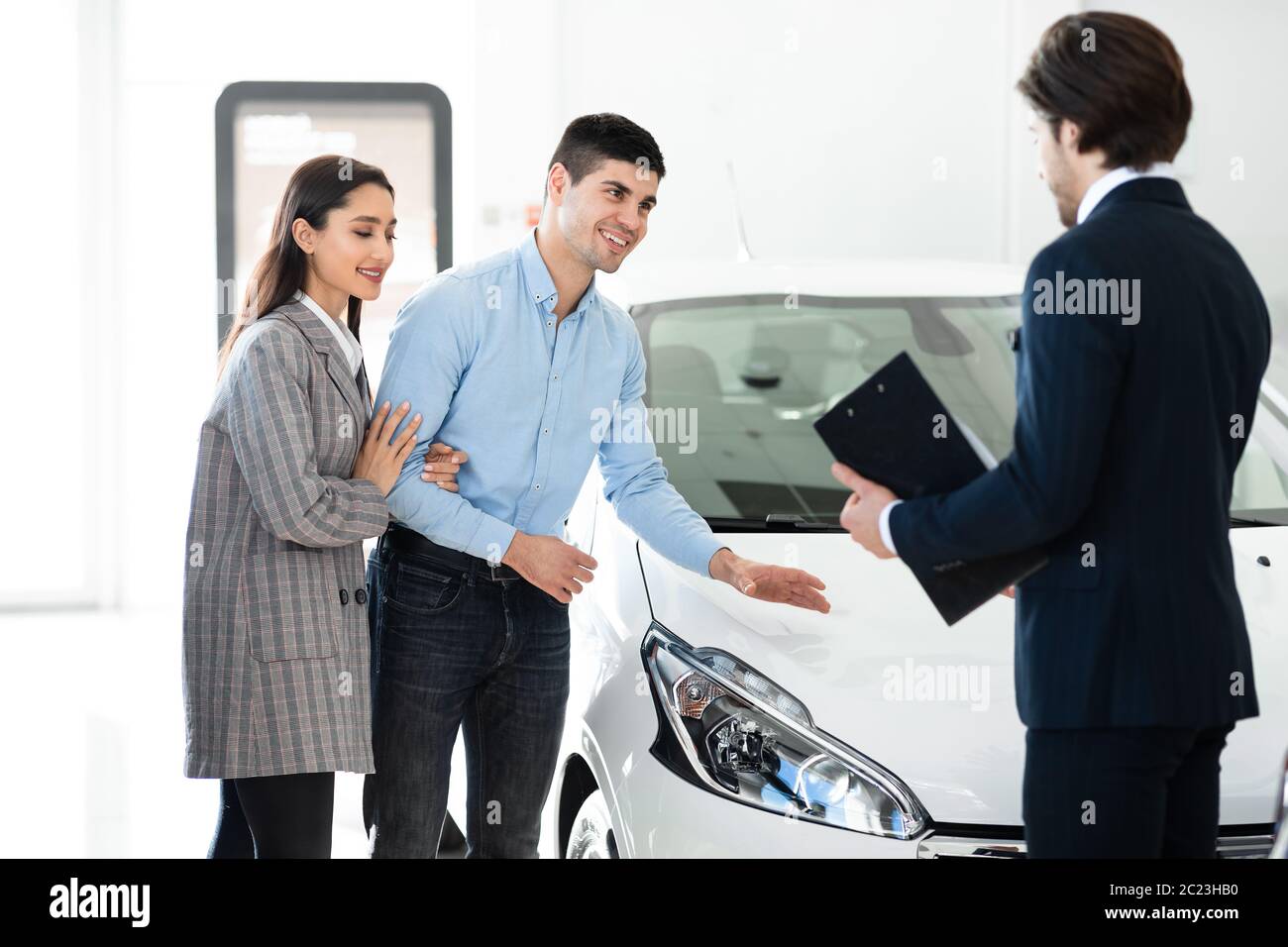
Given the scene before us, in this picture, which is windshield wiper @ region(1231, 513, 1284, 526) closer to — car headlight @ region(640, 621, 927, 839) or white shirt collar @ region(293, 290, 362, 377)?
car headlight @ region(640, 621, 927, 839)

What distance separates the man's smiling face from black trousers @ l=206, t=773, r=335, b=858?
2.84ft

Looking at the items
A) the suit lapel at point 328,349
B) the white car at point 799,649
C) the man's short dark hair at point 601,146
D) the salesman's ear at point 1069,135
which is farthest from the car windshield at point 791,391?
the salesman's ear at point 1069,135

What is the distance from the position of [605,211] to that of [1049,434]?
84 cm

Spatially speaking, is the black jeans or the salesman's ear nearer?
the salesman's ear

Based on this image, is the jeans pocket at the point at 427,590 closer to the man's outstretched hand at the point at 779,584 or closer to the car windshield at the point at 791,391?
the man's outstretched hand at the point at 779,584

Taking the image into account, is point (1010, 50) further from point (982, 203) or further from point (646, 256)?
point (646, 256)

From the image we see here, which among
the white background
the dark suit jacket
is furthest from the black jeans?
the white background

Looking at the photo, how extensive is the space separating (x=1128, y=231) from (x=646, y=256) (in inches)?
169

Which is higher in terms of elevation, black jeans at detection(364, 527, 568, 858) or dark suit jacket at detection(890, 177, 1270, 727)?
dark suit jacket at detection(890, 177, 1270, 727)

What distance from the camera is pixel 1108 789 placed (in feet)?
4.44

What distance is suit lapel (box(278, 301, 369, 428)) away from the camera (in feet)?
5.97

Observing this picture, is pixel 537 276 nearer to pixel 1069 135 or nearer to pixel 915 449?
pixel 915 449

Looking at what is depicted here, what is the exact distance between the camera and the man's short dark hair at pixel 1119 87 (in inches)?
53.8
